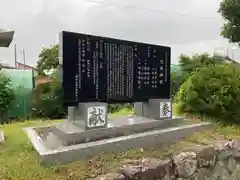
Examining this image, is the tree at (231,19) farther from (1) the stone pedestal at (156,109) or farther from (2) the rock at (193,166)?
(2) the rock at (193,166)

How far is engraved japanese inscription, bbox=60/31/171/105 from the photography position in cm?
380

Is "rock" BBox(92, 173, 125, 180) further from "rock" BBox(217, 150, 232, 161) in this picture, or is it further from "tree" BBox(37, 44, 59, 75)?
"tree" BBox(37, 44, 59, 75)

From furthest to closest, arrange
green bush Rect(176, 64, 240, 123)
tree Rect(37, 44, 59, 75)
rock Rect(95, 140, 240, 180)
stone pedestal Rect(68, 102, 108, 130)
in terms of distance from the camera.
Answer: tree Rect(37, 44, 59, 75), green bush Rect(176, 64, 240, 123), stone pedestal Rect(68, 102, 108, 130), rock Rect(95, 140, 240, 180)

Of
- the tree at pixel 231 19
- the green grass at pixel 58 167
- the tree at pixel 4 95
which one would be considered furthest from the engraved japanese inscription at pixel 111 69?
the tree at pixel 4 95

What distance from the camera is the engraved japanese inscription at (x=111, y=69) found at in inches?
150

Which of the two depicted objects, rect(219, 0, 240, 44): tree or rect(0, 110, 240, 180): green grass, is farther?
rect(219, 0, 240, 44): tree

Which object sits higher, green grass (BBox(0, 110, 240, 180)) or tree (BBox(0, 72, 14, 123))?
tree (BBox(0, 72, 14, 123))

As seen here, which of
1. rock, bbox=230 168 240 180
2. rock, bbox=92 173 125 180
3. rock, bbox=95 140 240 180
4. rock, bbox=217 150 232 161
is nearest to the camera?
rock, bbox=92 173 125 180

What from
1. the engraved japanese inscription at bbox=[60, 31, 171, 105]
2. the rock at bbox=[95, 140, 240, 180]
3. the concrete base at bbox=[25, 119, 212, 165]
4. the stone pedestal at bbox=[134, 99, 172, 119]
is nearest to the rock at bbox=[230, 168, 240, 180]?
the rock at bbox=[95, 140, 240, 180]

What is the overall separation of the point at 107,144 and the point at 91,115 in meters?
0.51

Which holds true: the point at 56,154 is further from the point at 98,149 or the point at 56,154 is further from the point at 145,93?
the point at 145,93

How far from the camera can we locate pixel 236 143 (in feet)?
14.4

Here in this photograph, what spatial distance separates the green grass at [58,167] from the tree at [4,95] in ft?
15.8

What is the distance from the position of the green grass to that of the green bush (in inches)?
50.1
